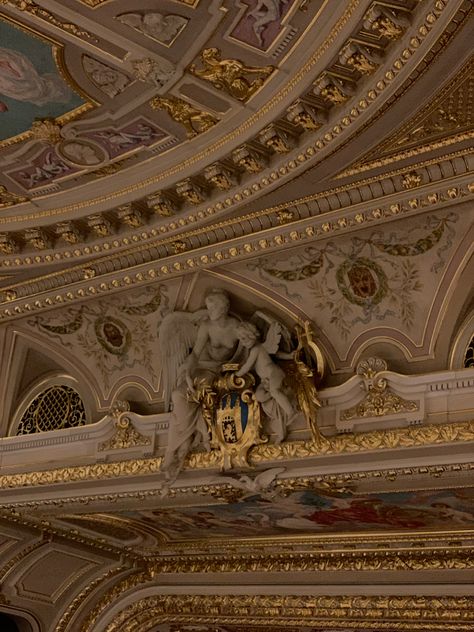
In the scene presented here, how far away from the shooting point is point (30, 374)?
1036cm

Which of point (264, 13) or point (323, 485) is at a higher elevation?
point (264, 13)

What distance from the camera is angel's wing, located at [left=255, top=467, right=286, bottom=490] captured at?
799cm

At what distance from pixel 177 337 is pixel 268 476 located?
1.62 meters

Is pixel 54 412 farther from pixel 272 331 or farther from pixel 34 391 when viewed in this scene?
pixel 272 331

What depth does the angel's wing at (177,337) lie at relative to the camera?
8688 millimetres

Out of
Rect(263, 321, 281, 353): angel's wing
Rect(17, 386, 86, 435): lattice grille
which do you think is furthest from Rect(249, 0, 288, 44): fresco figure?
Rect(17, 386, 86, 435): lattice grille

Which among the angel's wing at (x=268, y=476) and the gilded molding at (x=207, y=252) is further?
the angel's wing at (x=268, y=476)

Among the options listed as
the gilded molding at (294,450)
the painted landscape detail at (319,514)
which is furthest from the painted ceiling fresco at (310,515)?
the gilded molding at (294,450)

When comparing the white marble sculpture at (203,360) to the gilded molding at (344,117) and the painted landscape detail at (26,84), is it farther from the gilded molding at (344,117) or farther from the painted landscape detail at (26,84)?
the painted landscape detail at (26,84)

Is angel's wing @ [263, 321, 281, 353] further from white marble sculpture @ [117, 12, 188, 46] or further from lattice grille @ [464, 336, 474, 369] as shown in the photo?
white marble sculpture @ [117, 12, 188, 46]

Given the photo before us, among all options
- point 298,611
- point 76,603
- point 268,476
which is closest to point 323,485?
point 268,476

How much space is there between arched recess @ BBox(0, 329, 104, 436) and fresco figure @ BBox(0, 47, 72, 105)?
3.34 m

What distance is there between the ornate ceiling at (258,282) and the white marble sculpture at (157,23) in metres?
0.02

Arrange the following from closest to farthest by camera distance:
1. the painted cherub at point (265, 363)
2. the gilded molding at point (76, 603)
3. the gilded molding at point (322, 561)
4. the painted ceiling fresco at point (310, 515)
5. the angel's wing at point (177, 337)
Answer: the painted cherub at point (265, 363)
the painted ceiling fresco at point (310, 515)
the angel's wing at point (177, 337)
the gilded molding at point (322, 561)
the gilded molding at point (76, 603)
